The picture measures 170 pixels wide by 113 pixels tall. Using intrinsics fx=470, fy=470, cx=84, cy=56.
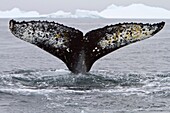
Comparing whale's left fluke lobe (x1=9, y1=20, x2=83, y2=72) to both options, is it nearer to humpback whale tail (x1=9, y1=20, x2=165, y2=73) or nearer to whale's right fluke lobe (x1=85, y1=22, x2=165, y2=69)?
humpback whale tail (x1=9, y1=20, x2=165, y2=73)

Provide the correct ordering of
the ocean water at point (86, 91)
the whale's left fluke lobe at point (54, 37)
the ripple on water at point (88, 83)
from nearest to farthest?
the ocean water at point (86, 91), the ripple on water at point (88, 83), the whale's left fluke lobe at point (54, 37)

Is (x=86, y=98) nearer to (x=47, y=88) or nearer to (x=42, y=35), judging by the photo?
(x=47, y=88)

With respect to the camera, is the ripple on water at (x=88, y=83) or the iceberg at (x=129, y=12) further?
the iceberg at (x=129, y=12)

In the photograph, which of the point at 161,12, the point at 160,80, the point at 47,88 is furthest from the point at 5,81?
the point at 161,12

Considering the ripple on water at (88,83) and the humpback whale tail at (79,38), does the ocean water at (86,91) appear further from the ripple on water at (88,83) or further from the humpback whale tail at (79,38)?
the humpback whale tail at (79,38)

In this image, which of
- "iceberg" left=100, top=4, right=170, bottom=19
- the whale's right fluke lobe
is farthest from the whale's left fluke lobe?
"iceberg" left=100, top=4, right=170, bottom=19

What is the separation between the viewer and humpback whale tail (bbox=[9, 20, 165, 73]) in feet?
32.5

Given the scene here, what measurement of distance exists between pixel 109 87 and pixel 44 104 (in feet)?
7.04

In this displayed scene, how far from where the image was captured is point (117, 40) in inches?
400

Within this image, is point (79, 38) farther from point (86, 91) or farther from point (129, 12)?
point (129, 12)

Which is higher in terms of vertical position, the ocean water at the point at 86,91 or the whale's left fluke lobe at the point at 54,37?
the whale's left fluke lobe at the point at 54,37

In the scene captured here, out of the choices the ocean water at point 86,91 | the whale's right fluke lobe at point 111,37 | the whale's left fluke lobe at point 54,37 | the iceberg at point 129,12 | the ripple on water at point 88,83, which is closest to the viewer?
the ocean water at point 86,91

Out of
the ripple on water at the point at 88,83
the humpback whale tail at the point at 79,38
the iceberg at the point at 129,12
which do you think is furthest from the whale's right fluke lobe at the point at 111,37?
the iceberg at the point at 129,12

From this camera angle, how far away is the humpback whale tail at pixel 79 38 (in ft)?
32.5
